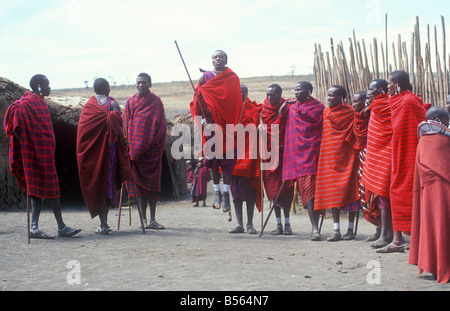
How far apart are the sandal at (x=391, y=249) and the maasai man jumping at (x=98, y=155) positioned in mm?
3446

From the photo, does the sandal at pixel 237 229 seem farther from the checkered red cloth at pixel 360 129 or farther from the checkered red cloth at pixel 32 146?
the checkered red cloth at pixel 32 146

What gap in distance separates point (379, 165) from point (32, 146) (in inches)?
169

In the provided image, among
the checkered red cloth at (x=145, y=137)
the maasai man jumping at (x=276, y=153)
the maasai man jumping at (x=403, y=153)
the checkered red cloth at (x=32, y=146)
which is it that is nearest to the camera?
the maasai man jumping at (x=403, y=153)

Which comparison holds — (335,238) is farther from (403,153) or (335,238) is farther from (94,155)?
(94,155)

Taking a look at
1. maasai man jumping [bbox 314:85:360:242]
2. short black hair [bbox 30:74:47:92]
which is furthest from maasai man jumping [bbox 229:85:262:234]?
short black hair [bbox 30:74:47:92]

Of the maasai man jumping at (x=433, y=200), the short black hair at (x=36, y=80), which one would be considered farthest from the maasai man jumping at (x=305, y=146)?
the short black hair at (x=36, y=80)

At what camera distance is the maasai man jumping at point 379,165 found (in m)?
5.89

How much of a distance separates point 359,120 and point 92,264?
12.0 ft

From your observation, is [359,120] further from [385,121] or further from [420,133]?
[420,133]

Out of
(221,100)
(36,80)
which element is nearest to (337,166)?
(221,100)

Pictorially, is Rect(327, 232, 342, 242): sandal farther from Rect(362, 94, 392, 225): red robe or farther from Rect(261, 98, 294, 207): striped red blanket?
Rect(261, 98, 294, 207): striped red blanket

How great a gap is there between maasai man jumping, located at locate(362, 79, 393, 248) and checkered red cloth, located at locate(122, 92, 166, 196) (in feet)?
9.91

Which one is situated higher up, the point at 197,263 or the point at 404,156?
the point at 404,156

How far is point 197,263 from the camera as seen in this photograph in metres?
5.17
